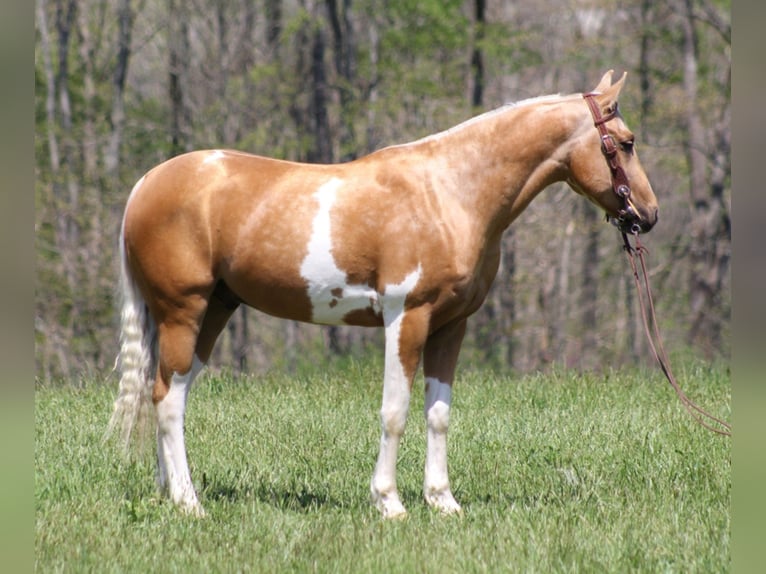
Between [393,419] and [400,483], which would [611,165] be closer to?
[393,419]

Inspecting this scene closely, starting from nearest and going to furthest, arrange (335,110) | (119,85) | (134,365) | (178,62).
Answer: (134,365), (335,110), (119,85), (178,62)

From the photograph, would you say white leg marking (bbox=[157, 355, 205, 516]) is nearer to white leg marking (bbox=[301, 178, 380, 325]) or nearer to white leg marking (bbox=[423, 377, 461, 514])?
white leg marking (bbox=[301, 178, 380, 325])

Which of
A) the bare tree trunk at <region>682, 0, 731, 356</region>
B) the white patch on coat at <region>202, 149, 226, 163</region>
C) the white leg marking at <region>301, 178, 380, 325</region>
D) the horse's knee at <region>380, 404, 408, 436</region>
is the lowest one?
the bare tree trunk at <region>682, 0, 731, 356</region>

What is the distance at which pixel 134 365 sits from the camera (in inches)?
218


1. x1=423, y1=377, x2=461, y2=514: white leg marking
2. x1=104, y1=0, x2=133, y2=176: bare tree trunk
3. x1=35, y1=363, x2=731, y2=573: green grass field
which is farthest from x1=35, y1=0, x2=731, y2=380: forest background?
x1=423, y1=377, x2=461, y2=514: white leg marking

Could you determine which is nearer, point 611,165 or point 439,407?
point 611,165

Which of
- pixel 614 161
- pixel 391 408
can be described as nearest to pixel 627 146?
pixel 614 161

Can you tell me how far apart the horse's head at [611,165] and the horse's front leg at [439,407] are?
1.08 metres

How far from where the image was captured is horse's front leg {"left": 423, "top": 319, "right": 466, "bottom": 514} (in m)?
5.38

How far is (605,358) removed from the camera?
723 inches

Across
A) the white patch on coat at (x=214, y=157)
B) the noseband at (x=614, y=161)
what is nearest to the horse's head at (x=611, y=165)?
the noseband at (x=614, y=161)

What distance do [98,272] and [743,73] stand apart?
15.3 metres

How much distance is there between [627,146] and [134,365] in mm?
3054

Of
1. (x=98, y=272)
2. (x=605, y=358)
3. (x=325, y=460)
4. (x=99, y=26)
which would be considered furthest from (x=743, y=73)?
(x=99, y=26)
